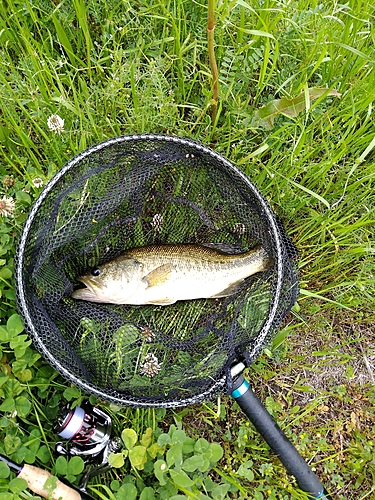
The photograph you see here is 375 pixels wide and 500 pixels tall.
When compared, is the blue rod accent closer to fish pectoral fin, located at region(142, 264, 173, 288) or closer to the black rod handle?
the black rod handle

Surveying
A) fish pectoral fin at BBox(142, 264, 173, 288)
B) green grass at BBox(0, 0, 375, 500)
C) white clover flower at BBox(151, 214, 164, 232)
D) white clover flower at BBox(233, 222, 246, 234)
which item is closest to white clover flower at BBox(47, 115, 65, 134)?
green grass at BBox(0, 0, 375, 500)

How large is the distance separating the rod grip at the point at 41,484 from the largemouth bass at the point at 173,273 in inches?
32.5

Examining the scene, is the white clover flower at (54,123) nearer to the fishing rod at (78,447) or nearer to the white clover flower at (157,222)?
the white clover flower at (157,222)

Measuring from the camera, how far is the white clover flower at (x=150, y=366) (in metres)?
2.56

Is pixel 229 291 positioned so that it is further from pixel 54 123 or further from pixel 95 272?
pixel 54 123

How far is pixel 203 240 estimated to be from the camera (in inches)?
113

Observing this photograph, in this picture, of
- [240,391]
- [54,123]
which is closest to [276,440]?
[240,391]

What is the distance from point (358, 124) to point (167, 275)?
57.3 inches

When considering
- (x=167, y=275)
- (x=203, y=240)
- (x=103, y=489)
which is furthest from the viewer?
(x=203, y=240)

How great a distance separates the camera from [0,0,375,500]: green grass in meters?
2.67

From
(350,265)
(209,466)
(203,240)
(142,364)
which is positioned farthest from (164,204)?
(209,466)

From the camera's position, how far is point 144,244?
285 cm

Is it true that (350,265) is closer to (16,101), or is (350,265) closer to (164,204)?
(164,204)

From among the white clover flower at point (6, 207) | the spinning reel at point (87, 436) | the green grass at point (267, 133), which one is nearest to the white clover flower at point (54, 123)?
the green grass at point (267, 133)
